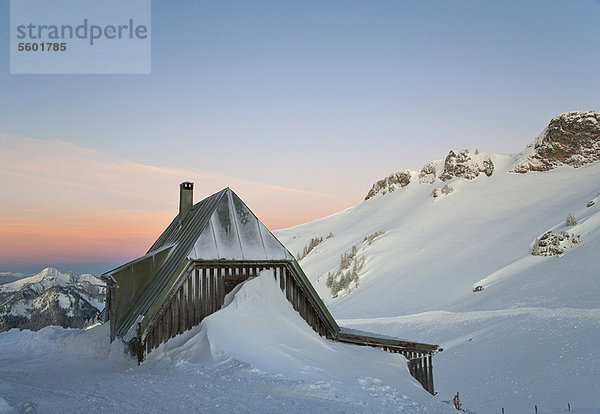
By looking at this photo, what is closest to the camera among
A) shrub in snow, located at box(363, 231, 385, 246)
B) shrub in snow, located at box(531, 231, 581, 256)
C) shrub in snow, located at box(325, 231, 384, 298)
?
shrub in snow, located at box(531, 231, 581, 256)

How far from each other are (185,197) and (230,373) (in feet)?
27.9

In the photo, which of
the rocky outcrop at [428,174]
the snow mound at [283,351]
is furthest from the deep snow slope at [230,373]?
the rocky outcrop at [428,174]

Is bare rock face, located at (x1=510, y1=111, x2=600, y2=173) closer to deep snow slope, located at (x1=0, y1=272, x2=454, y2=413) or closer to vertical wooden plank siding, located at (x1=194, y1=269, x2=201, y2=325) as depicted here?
deep snow slope, located at (x1=0, y1=272, x2=454, y2=413)

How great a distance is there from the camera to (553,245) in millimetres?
33812

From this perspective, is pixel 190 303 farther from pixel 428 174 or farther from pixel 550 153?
pixel 428 174

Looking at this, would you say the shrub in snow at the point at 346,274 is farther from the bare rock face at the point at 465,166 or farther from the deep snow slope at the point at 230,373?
the deep snow slope at the point at 230,373

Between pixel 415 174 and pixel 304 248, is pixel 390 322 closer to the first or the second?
pixel 304 248

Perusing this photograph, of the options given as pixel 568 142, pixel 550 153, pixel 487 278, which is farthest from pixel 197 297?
pixel 550 153

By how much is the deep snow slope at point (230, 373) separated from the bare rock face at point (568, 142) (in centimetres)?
5699

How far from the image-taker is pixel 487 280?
34938mm

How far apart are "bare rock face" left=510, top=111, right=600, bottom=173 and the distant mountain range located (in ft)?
189

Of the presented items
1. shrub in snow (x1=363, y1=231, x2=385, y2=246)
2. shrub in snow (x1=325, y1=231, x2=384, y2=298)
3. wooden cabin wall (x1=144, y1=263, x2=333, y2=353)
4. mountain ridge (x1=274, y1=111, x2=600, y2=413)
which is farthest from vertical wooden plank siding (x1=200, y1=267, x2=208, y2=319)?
shrub in snow (x1=363, y1=231, x2=385, y2=246)

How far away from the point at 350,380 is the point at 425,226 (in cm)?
5059

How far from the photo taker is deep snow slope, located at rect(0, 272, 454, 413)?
24.9 feet
